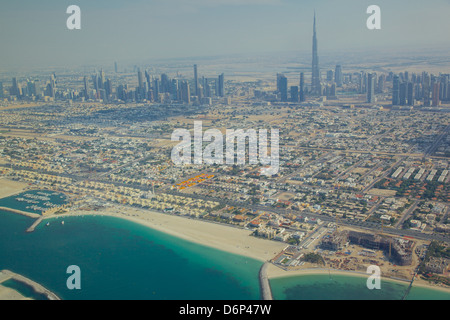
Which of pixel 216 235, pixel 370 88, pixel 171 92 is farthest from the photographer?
pixel 171 92

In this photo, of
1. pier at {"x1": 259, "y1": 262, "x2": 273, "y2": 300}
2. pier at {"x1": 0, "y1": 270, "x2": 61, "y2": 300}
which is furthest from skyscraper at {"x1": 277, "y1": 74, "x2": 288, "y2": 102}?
pier at {"x1": 0, "y1": 270, "x2": 61, "y2": 300}

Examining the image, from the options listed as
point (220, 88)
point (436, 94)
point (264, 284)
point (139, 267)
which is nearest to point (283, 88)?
point (220, 88)

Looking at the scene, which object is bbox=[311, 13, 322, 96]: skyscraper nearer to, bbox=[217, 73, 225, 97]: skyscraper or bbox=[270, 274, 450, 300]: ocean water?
bbox=[217, 73, 225, 97]: skyscraper

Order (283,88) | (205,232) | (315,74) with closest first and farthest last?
(205,232), (283,88), (315,74)

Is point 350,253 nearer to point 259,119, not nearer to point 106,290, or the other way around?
point 106,290

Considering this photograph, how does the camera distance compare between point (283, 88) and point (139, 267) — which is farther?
point (283, 88)

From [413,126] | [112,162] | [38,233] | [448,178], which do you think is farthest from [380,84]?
[38,233]

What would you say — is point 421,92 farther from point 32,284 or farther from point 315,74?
point 32,284
